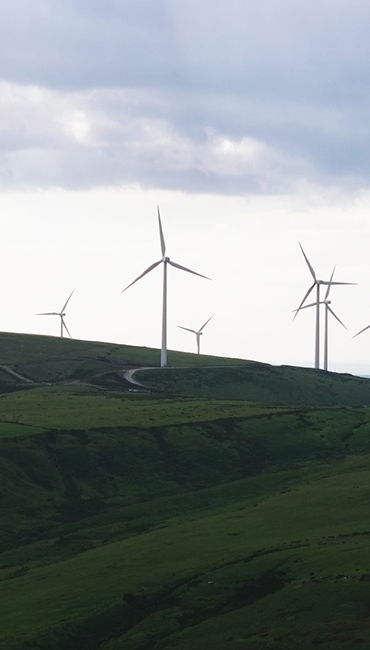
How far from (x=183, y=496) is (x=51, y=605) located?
192 feet

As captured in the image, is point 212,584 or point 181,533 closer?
point 212,584

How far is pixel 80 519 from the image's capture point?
482ft

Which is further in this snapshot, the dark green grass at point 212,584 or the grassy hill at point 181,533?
the grassy hill at point 181,533

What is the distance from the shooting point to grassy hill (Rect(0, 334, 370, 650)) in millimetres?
90625

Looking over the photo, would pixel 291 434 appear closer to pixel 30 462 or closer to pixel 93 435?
pixel 93 435

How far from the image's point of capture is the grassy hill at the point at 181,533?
9062cm

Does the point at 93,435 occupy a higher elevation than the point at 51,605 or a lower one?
higher

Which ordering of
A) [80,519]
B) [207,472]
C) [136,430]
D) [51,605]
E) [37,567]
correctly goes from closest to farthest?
[51,605], [37,567], [80,519], [207,472], [136,430]

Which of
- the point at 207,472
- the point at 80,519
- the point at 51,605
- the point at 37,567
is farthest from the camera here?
the point at 207,472

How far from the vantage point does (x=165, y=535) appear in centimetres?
12588

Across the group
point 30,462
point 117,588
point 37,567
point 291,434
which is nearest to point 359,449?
point 291,434

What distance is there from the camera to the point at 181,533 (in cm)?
12631

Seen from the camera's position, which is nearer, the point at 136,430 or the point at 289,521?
the point at 289,521

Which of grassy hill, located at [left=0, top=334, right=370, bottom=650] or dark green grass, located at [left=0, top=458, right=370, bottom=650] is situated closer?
dark green grass, located at [left=0, top=458, right=370, bottom=650]
